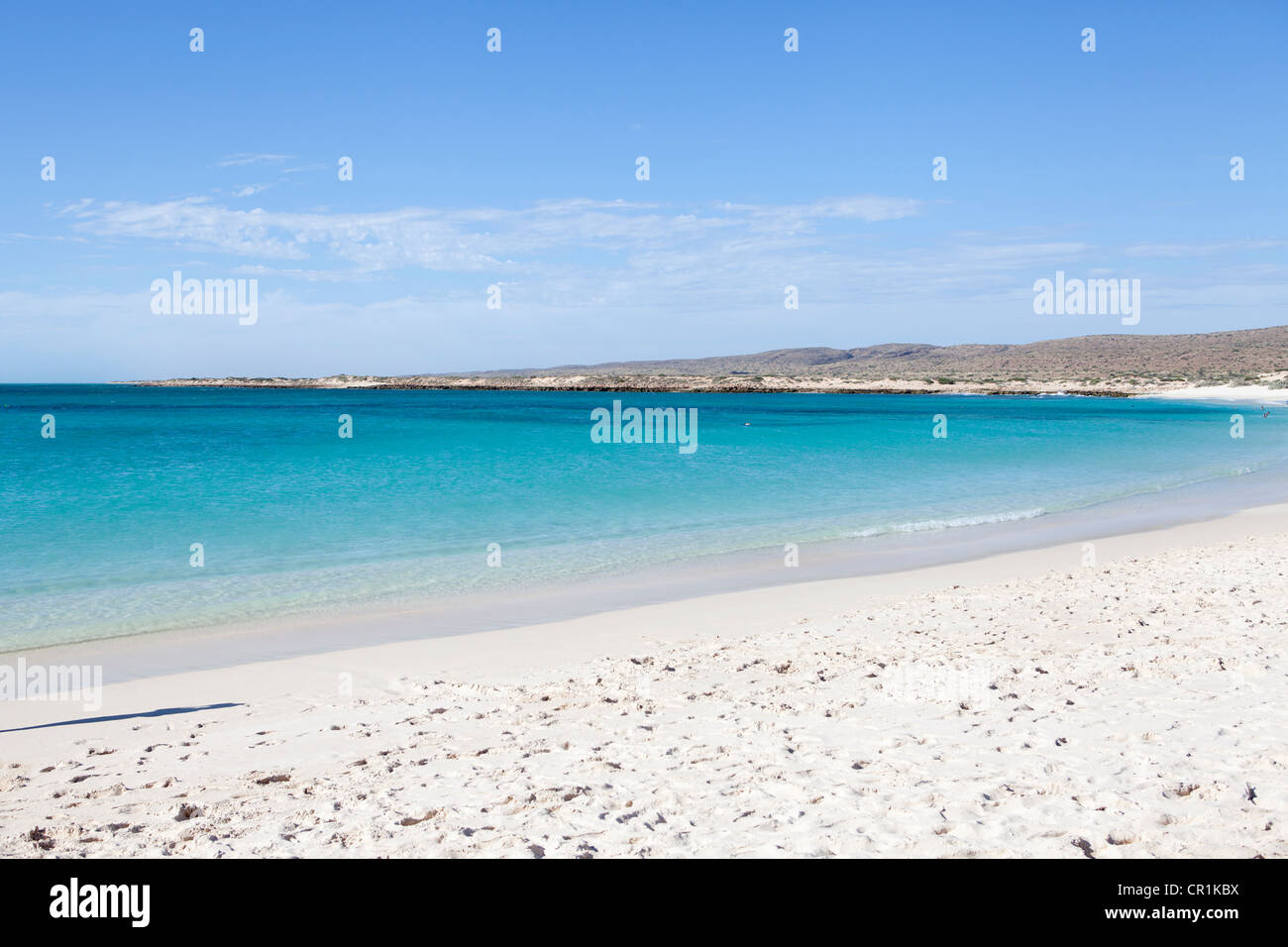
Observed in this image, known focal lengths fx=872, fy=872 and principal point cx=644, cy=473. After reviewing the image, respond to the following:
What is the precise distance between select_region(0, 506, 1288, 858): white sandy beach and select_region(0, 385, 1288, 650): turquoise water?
3.53 meters

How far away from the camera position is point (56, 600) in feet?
35.8

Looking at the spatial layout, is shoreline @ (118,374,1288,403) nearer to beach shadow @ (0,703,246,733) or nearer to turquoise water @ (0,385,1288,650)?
turquoise water @ (0,385,1288,650)

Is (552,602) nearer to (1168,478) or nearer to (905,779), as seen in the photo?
(905,779)

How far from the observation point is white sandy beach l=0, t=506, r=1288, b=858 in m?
4.41

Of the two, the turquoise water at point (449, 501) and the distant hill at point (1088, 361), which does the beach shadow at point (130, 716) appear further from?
the distant hill at point (1088, 361)

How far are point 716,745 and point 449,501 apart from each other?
50.4ft

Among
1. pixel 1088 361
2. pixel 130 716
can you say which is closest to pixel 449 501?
pixel 130 716

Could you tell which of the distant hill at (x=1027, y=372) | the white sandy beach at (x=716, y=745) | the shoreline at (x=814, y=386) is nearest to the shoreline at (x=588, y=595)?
the white sandy beach at (x=716, y=745)

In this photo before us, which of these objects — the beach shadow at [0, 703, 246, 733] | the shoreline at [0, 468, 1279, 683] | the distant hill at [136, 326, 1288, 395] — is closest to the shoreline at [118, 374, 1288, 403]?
the distant hill at [136, 326, 1288, 395]

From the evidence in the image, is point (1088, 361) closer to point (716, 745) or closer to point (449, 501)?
point (449, 501)

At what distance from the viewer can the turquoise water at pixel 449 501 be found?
11.9 meters
